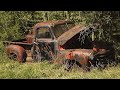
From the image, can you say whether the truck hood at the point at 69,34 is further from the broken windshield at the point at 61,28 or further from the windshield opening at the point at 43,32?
the windshield opening at the point at 43,32

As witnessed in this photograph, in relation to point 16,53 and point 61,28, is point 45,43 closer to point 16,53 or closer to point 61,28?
point 61,28

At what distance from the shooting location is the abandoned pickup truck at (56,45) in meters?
8.10

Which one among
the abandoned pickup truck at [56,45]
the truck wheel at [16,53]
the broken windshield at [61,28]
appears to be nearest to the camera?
the abandoned pickup truck at [56,45]

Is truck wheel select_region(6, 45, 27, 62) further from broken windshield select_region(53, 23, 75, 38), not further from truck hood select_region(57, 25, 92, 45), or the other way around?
truck hood select_region(57, 25, 92, 45)

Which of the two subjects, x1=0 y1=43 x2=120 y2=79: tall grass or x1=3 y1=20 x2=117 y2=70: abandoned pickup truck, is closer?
x1=0 y1=43 x2=120 y2=79: tall grass

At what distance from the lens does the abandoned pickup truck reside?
810cm

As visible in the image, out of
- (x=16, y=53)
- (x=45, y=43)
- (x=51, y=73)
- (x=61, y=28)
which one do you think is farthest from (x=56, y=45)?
(x=16, y=53)

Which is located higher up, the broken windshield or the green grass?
the broken windshield

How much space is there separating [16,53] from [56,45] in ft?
5.60

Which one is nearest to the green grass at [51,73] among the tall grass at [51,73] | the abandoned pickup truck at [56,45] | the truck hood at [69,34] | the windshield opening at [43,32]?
the tall grass at [51,73]

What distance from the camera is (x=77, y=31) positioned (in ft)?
28.5

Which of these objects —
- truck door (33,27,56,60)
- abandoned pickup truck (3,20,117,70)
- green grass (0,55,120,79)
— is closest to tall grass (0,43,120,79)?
green grass (0,55,120,79)
